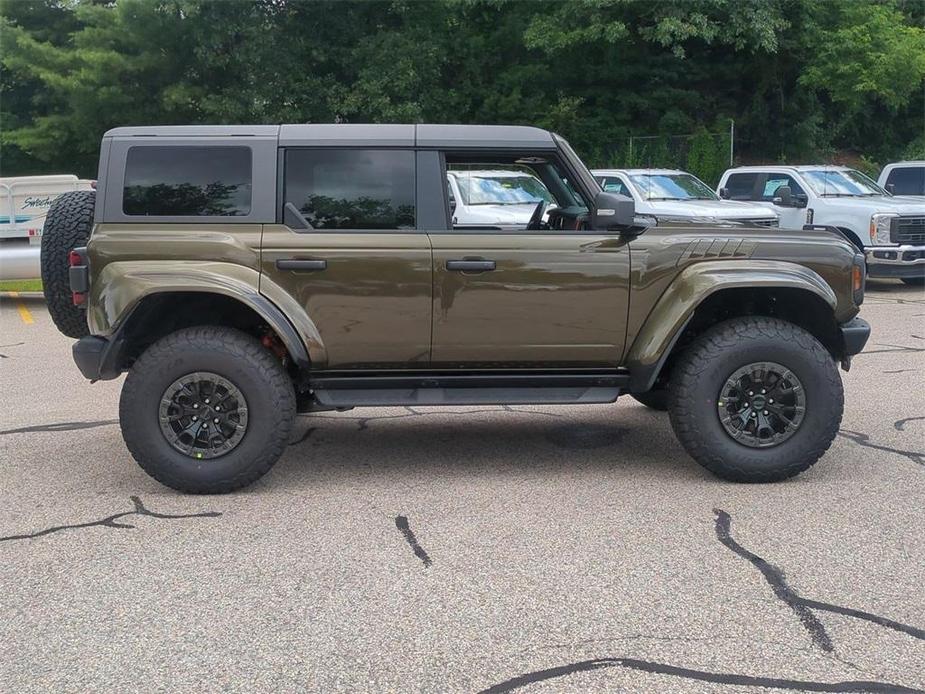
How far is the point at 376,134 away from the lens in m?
5.57

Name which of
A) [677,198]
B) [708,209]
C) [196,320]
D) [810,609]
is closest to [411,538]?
[810,609]

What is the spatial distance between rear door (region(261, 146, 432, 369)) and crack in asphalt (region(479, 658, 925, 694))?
241 cm

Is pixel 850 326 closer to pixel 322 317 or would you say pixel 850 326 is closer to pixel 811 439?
pixel 811 439

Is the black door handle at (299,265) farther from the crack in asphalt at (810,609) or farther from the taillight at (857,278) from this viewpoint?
the taillight at (857,278)


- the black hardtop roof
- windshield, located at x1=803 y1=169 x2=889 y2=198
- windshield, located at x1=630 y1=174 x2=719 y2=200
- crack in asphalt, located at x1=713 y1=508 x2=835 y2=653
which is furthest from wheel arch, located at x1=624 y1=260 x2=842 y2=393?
windshield, located at x1=803 y1=169 x2=889 y2=198

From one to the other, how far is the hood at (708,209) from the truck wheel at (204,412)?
9.65 metres

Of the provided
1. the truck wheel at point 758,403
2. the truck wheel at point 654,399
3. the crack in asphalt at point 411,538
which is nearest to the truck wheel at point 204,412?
the crack in asphalt at point 411,538

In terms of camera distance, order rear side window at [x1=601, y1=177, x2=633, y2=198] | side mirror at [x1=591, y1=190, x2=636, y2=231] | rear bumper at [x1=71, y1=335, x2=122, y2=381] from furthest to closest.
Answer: rear side window at [x1=601, y1=177, x2=633, y2=198] < side mirror at [x1=591, y1=190, x2=636, y2=231] < rear bumper at [x1=71, y1=335, x2=122, y2=381]

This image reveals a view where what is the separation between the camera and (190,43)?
86.1 ft

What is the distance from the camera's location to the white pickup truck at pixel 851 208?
1438cm

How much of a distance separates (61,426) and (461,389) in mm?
3209

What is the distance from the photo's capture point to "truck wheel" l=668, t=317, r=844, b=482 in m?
5.46

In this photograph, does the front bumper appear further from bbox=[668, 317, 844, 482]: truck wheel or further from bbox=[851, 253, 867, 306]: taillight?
bbox=[668, 317, 844, 482]: truck wheel

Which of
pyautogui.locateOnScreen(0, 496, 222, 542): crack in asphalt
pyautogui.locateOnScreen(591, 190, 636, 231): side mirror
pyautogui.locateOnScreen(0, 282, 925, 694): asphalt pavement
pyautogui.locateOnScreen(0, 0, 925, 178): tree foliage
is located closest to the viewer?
pyautogui.locateOnScreen(0, 282, 925, 694): asphalt pavement
